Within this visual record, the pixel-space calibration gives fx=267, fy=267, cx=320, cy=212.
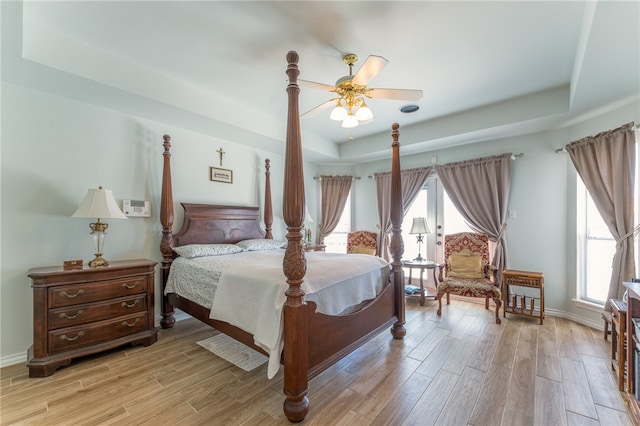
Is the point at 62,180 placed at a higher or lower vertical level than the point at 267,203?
higher

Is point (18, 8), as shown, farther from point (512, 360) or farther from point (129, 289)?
point (512, 360)

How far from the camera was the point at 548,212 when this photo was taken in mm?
3574

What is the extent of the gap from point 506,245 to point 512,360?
1.96 metres

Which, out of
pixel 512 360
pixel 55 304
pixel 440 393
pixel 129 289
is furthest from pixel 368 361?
pixel 55 304

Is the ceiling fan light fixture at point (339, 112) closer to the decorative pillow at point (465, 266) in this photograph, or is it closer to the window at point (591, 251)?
the decorative pillow at point (465, 266)

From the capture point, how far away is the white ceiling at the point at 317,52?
1.93 meters

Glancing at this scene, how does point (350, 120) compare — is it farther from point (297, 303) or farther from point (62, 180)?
point (62, 180)

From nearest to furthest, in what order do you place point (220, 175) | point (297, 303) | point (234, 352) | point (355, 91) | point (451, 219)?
point (297, 303) < point (355, 91) < point (234, 352) < point (220, 175) < point (451, 219)

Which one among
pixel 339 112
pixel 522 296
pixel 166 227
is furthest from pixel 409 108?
pixel 166 227

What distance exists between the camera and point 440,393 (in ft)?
6.38

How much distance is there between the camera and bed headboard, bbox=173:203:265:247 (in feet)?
11.4

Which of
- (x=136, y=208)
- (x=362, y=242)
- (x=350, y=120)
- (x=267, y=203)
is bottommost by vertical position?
(x=362, y=242)

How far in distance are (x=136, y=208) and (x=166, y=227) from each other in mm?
391

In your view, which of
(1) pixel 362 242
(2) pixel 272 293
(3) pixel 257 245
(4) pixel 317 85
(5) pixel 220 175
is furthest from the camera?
(1) pixel 362 242
